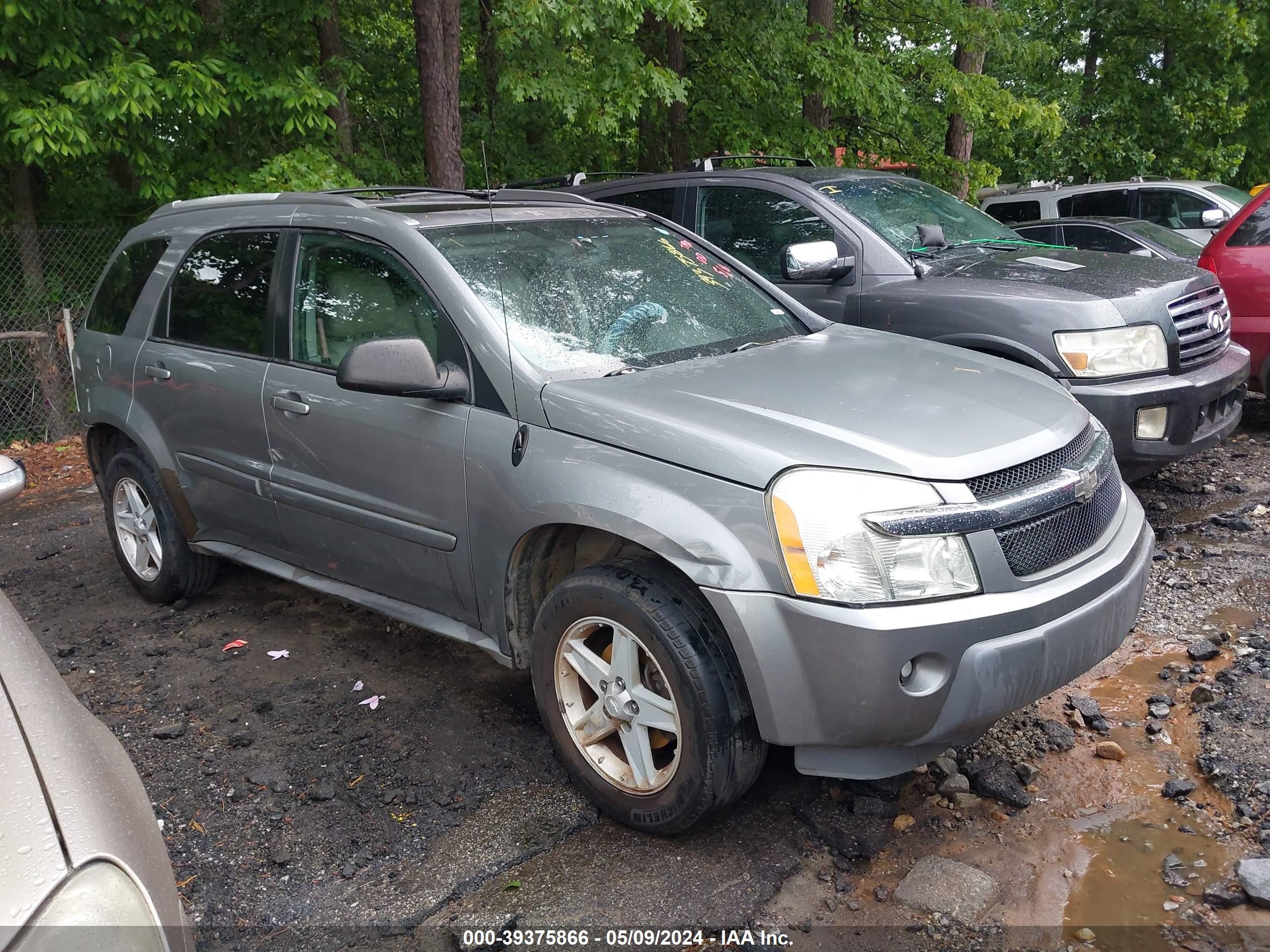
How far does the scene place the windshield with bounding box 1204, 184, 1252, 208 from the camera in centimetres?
1210

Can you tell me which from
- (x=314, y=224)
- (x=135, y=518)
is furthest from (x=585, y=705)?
(x=135, y=518)

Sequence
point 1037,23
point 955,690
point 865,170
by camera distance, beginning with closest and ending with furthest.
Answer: point 955,690 < point 865,170 < point 1037,23

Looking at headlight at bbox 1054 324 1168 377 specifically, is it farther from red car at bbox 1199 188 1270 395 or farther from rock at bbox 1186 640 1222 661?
red car at bbox 1199 188 1270 395

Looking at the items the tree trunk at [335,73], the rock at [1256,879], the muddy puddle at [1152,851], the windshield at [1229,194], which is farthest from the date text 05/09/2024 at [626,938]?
the windshield at [1229,194]

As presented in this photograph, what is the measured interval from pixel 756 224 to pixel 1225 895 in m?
4.42

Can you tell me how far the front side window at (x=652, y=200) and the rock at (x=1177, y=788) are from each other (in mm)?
4426

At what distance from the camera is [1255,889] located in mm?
2654

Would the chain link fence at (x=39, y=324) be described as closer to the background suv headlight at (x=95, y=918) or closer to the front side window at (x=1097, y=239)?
the background suv headlight at (x=95, y=918)

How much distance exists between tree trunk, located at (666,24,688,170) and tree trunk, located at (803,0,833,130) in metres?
1.36

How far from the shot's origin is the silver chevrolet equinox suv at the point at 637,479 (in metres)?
2.64

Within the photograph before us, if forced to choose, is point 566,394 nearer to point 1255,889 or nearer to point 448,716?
point 448,716

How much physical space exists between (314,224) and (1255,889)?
3.68 metres

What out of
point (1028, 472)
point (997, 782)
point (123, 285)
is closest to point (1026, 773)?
point (997, 782)

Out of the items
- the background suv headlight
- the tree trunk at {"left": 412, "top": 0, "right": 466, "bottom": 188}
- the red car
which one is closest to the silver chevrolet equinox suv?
the background suv headlight
